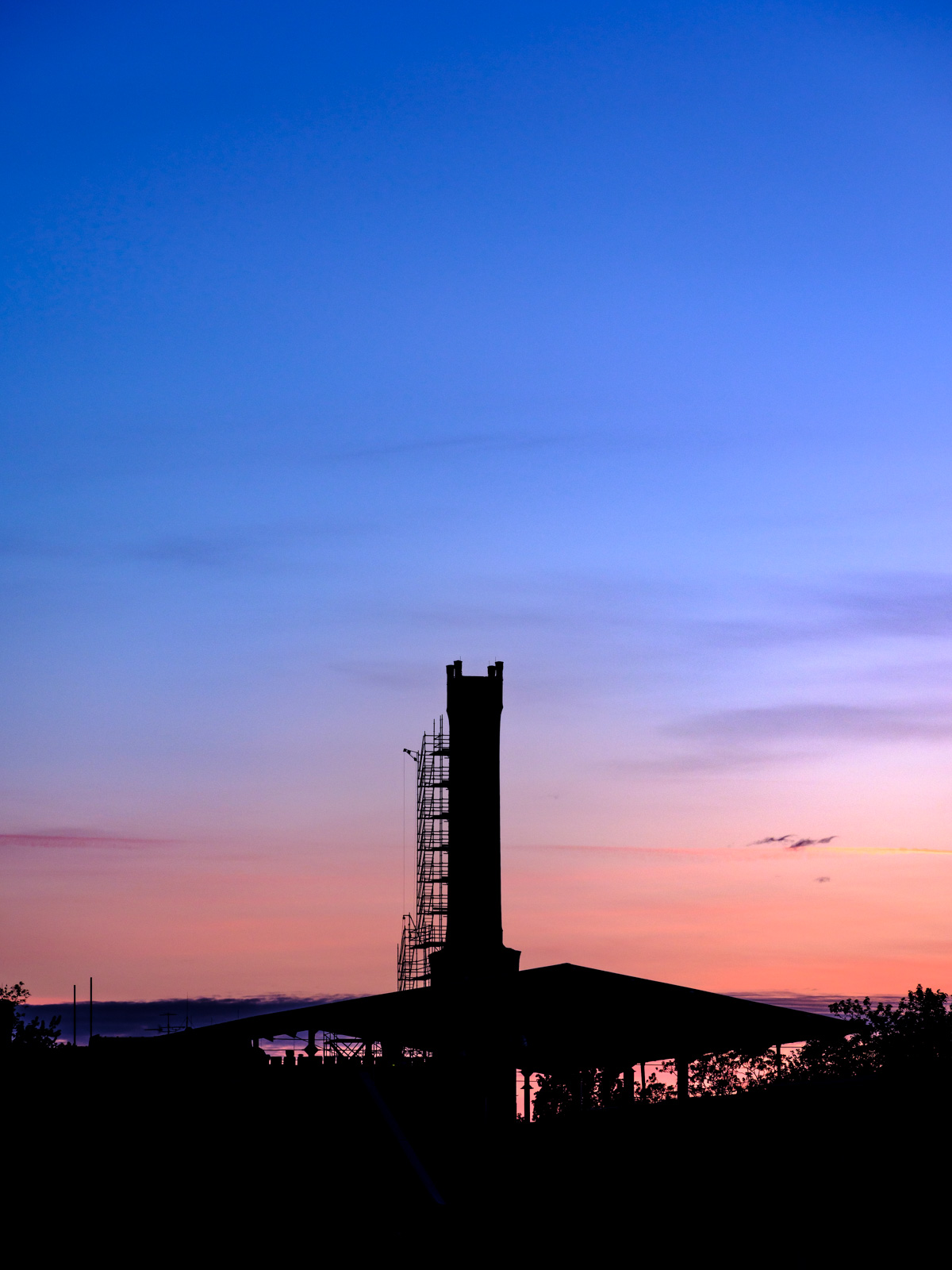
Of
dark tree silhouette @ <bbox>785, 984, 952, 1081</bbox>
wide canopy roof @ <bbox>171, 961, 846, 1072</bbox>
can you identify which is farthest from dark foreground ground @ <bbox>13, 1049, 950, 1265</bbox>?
dark tree silhouette @ <bbox>785, 984, 952, 1081</bbox>

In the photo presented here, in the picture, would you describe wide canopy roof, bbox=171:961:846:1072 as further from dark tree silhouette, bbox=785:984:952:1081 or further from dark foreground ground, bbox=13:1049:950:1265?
dark tree silhouette, bbox=785:984:952:1081

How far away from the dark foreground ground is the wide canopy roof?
251 centimetres

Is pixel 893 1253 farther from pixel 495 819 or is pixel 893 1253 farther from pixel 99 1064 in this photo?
pixel 495 819

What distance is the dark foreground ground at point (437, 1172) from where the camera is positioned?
17.1 metres

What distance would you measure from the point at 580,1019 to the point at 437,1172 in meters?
8.85

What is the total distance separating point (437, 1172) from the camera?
23.2 meters

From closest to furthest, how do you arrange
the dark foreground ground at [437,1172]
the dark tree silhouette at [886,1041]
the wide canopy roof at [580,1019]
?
the dark foreground ground at [437,1172], the wide canopy roof at [580,1019], the dark tree silhouette at [886,1041]

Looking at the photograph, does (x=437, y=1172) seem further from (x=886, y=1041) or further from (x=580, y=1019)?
(x=886, y=1041)

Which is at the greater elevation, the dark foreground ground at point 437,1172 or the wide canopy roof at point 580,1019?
the wide canopy roof at point 580,1019

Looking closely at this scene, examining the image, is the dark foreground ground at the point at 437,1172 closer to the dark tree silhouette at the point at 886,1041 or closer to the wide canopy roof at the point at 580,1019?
the wide canopy roof at the point at 580,1019

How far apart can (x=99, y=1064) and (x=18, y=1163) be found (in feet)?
13.2

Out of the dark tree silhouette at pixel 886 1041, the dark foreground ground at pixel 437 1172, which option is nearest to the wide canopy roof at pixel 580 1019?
the dark foreground ground at pixel 437 1172

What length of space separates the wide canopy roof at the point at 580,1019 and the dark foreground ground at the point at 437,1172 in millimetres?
2514

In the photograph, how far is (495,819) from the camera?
42094mm
